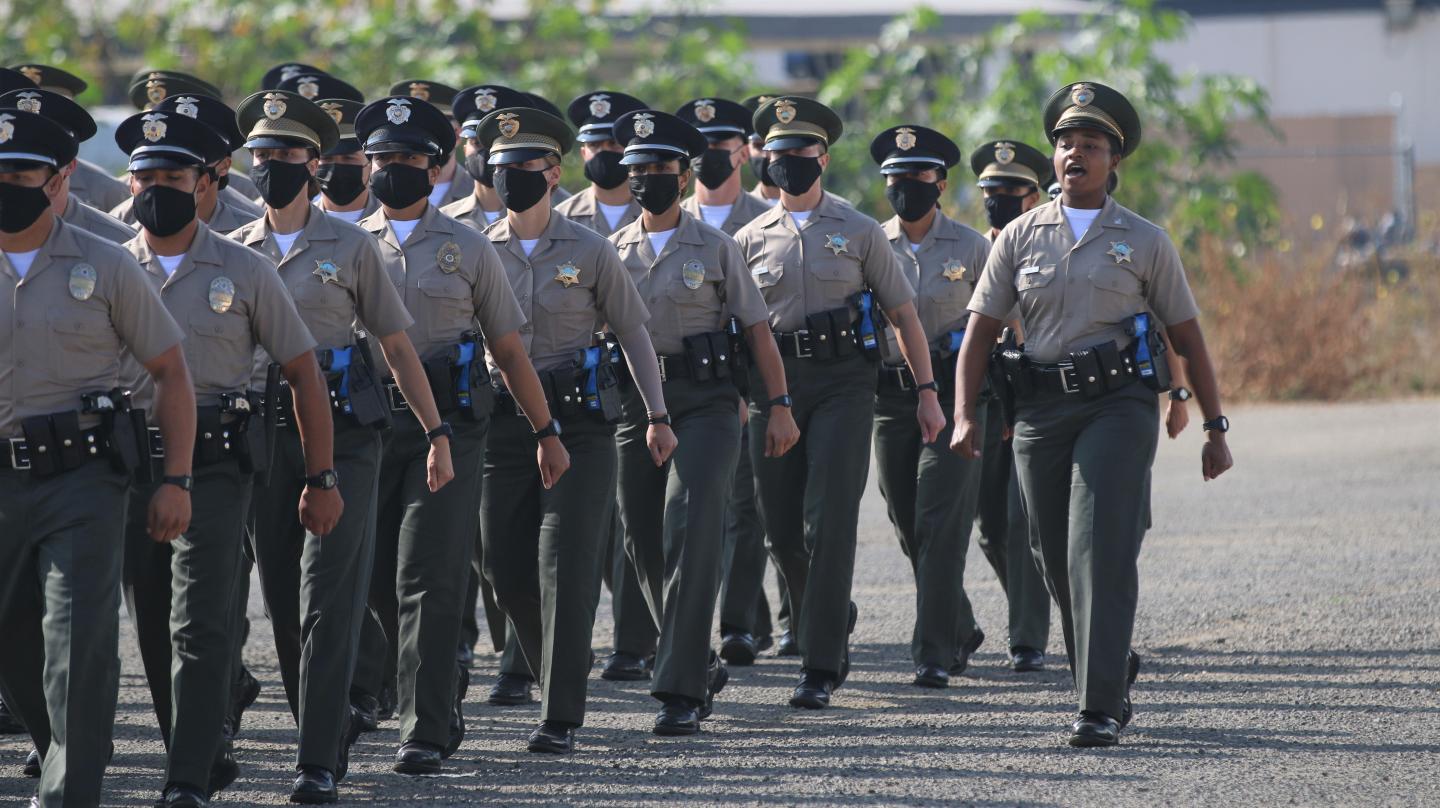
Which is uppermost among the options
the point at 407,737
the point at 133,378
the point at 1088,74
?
the point at 1088,74

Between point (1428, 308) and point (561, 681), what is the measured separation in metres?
14.3

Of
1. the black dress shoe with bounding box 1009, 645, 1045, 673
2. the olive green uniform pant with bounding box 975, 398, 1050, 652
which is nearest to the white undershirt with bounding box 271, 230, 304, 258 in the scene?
the olive green uniform pant with bounding box 975, 398, 1050, 652

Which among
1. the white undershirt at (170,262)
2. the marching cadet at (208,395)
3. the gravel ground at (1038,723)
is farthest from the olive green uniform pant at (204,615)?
the white undershirt at (170,262)

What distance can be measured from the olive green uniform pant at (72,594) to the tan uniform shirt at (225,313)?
0.60 m

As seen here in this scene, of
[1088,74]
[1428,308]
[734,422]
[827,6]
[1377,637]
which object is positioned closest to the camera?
[734,422]

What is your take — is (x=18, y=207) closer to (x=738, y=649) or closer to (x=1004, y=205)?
(x=738, y=649)

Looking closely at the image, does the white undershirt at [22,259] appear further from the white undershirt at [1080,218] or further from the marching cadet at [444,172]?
the marching cadet at [444,172]

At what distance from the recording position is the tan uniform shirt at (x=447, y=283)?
23.9 ft

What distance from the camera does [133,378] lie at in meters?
6.57

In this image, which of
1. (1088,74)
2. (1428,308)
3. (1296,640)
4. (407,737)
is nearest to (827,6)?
(1088,74)

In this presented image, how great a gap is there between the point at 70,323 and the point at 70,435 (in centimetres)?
32

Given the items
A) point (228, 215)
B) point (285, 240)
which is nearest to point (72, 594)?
point (285, 240)

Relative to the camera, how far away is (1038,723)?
25.3 feet

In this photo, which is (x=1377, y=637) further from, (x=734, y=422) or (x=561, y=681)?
(x=561, y=681)
